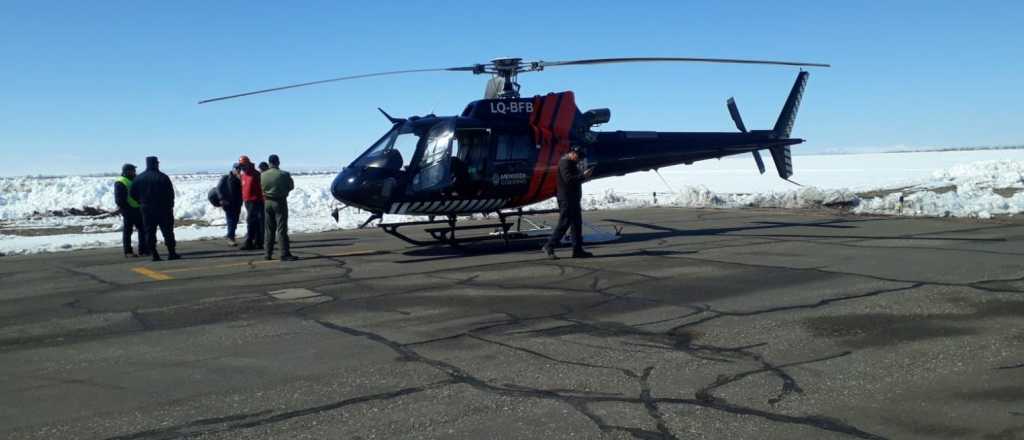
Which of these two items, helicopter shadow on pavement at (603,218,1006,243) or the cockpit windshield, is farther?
helicopter shadow on pavement at (603,218,1006,243)

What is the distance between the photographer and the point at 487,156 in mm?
13609

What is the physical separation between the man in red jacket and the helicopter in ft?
8.63

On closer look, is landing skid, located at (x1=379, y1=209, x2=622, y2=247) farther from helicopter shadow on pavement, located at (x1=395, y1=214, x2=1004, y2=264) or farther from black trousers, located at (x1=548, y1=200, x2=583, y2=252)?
black trousers, located at (x1=548, y1=200, x2=583, y2=252)

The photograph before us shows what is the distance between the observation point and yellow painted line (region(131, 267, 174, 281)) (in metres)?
11.5

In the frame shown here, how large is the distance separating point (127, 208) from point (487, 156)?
6.67m

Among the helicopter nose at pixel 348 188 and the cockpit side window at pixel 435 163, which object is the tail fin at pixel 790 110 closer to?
the cockpit side window at pixel 435 163

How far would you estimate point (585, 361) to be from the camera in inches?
236

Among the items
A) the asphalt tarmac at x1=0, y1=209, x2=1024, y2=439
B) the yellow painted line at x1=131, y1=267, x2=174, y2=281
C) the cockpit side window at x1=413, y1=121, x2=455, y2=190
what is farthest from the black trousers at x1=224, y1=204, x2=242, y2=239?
the cockpit side window at x1=413, y1=121, x2=455, y2=190

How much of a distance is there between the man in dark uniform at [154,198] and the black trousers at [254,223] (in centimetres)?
170

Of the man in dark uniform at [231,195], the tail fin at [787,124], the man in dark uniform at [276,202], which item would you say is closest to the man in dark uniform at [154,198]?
the man in dark uniform at [276,202]

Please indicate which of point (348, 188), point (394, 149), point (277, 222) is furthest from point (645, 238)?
point (277, 222)

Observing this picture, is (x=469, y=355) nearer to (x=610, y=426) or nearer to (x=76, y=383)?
(x=610, y=426)

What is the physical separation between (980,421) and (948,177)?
35506mm

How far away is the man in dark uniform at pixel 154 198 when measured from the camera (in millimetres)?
13570
